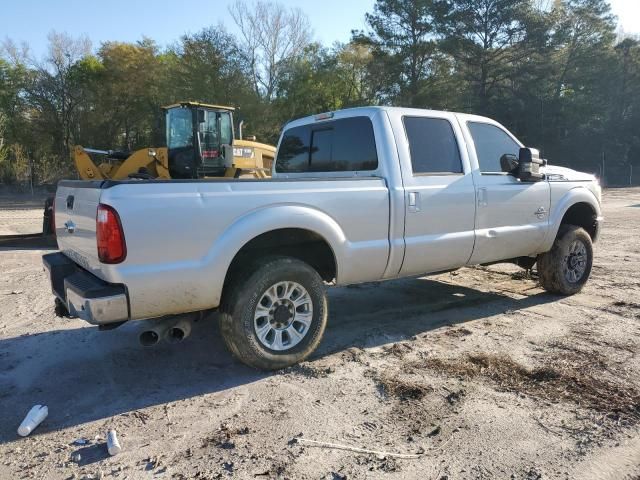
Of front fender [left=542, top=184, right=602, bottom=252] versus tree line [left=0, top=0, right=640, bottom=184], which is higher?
tree line [left=0, top=0, right=640, bottom=184]

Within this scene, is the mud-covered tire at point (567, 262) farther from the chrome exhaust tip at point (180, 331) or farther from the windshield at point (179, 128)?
the windshield at point (179, 128)

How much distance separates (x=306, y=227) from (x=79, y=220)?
5.57 ft

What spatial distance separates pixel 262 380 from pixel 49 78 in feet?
117

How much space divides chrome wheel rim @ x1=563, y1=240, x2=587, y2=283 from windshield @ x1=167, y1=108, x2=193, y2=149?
398 inches

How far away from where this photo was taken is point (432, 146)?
5.15m

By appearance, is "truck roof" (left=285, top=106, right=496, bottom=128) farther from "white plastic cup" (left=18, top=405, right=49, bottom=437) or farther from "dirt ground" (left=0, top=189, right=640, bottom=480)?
"white plastic cup" (left=18, top=405, right=49, bottom=437)

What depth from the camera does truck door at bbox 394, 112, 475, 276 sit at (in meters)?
4.80

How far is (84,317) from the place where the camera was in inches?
138

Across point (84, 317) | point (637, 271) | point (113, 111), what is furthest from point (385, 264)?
point (113, 111)

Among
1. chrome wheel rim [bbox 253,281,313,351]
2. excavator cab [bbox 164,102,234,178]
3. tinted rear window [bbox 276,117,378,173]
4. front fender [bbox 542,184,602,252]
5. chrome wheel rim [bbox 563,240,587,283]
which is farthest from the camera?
excavator cab [bbox 164,102,234,178]

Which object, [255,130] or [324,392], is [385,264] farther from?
[255,130]

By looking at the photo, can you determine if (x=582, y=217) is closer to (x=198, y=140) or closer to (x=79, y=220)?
(x=79, y=220)

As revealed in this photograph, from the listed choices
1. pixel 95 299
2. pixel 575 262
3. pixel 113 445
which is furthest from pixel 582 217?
pixel 113 445

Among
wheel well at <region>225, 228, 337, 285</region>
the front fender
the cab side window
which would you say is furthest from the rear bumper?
the front fender
